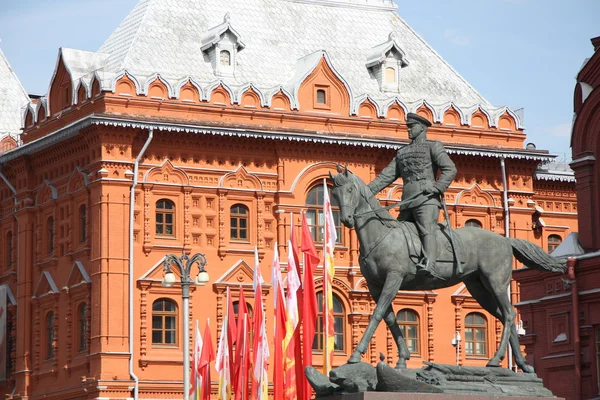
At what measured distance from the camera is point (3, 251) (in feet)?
184

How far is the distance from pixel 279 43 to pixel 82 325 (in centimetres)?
1246

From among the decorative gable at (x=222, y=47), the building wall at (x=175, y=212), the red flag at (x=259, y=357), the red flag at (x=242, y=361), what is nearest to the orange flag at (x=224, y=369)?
the red flag at (x=242, y=361)

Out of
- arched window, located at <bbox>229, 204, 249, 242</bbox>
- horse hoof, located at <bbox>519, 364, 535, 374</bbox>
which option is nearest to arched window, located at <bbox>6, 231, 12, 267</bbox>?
arched window, located at <bbox>229, 204, 249, 242</bbox>

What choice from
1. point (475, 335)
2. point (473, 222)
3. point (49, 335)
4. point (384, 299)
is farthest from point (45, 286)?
point (384, 299)

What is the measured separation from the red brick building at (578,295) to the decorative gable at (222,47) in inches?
533

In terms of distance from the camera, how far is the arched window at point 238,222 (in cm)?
5150

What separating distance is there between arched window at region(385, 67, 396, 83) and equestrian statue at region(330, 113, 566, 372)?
104 feet

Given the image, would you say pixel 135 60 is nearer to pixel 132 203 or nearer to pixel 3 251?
pixel 132 203

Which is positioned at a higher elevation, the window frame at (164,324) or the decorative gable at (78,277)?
the decorative gable at (78,277)

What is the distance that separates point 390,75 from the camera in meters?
55.5

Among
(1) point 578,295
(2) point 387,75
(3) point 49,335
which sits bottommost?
(3) point 49,335

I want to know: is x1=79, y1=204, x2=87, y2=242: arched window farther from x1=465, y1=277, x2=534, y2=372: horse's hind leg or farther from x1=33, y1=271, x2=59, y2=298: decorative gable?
x1=465, y1=277, x2=534, y2=372: horse's hind leg

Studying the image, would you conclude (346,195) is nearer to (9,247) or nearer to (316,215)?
(316,215)

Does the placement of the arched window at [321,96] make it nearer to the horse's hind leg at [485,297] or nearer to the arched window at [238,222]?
the arched window at [238,222]
